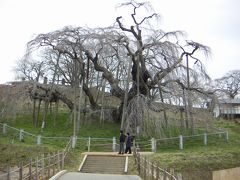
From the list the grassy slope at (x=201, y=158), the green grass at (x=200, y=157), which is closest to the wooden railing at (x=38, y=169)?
the green grass at (x=200, y=157)

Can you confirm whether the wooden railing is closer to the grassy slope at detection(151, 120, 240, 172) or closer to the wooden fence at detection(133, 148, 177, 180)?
the wooden fence at detection(133, 148, 177, 180)

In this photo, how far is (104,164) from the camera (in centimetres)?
2428

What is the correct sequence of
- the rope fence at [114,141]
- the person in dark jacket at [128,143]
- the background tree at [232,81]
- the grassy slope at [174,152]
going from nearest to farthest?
1. the grassy slope at [174,152]
2. the person in dark jacket at [128,143]
3. the rope fence at [114,141]
4. the background tree at [232,81]

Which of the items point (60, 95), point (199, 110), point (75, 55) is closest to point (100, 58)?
point (75, 55)

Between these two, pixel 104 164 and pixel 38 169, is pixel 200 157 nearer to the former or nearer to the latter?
pixel 104 164

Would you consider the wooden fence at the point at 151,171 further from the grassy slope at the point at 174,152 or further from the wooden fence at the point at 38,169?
the wooden fence at the point at 38,169

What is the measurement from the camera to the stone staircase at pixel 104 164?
906 inches

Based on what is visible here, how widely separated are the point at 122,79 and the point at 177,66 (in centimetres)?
564

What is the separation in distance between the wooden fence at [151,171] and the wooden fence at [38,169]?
4.35m

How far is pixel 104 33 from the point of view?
33250mm

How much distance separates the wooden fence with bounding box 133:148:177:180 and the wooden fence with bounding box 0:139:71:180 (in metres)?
4.35

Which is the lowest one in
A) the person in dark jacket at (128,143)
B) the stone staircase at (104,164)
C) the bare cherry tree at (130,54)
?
the stone staircase at (104,164)

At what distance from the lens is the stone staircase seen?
75.5 ft

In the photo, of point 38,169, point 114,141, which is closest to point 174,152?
point 114,141
